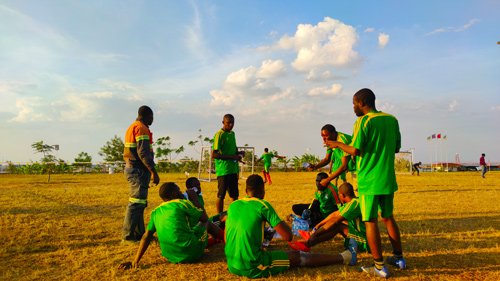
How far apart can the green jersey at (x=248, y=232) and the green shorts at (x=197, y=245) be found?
783 millimetres

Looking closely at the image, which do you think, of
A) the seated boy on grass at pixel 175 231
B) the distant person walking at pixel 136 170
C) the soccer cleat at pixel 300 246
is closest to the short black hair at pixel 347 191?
the soccer cleat at pixel 300 246

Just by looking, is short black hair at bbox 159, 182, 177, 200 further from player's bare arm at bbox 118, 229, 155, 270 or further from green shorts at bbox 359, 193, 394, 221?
green shorts at bbox 359, 193, 394, 221

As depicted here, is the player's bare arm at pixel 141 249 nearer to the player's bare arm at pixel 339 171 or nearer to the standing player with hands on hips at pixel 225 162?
the standing player with hands on hips at pixel 225 162

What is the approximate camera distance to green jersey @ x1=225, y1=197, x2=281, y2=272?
3287 mm

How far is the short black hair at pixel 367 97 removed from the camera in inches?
147

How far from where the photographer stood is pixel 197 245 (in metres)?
4.05

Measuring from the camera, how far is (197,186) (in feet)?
16.8

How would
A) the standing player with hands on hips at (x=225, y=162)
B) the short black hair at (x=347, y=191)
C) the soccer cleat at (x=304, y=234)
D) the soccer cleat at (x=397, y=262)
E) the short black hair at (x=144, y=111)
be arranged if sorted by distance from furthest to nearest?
the standing player with hands on hips at (x=225, y=162), the short black hair at (x=144, y=111), the soccer cleat at (x=304, y=234), the short black hair at (x=347, y=191), the soccer cleat at (x=397, y=262)

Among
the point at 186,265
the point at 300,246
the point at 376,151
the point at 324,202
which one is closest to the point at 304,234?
the point at 300,246

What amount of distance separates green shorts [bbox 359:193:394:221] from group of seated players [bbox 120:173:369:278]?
2.39 feet

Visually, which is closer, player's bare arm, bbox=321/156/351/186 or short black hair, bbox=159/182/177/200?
short black hair, bbox=159/182/177/200

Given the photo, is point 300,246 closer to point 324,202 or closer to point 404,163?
point 324,202

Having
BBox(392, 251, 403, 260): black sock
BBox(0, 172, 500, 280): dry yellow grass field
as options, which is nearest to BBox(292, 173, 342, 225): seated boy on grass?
BBox(0, 172, 500, 280): dry yellow grass field

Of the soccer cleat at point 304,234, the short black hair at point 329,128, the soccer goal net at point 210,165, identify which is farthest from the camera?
the soccer goal net at point 210,165
